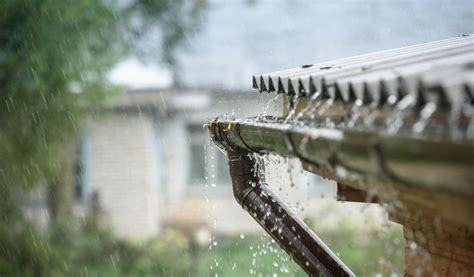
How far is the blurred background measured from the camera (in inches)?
334

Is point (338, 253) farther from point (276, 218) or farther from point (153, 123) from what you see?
point (276, 218)

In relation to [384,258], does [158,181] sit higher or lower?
higher

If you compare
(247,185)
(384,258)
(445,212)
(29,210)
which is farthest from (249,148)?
(29,210)

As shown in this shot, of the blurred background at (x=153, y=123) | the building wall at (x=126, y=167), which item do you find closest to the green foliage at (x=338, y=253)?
the blurred background at (x=153, y=123)

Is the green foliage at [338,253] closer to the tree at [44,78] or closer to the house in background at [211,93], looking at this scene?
the house in background at [211,93]

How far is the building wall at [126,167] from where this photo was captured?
963 cm

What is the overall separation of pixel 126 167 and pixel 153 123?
660mm

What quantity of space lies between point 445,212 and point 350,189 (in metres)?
1.43

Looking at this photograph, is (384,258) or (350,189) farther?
(384,258)

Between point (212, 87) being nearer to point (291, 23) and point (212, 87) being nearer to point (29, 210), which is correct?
point (291, 23)

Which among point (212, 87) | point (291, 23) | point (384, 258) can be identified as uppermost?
point (291, 23)

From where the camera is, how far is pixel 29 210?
29.8 ft

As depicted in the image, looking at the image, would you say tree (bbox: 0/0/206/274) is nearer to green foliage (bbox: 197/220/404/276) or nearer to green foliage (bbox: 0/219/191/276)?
green foliage (bbox: 0/219/191/276)

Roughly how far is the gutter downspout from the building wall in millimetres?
7086
